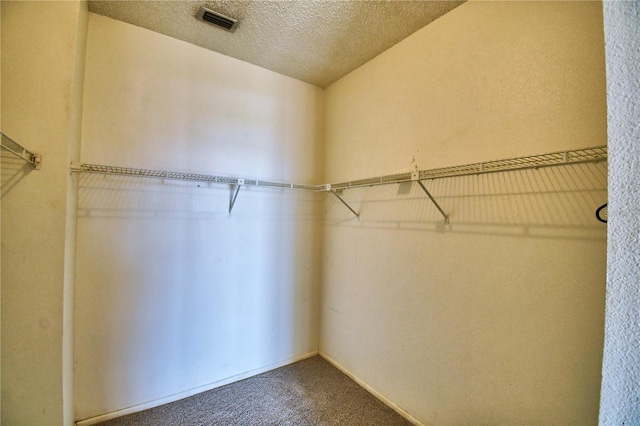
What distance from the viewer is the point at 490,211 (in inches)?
54.8

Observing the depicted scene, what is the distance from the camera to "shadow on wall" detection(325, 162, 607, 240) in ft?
3.60

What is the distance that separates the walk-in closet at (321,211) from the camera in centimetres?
113

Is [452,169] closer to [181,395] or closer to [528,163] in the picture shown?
[528,163]

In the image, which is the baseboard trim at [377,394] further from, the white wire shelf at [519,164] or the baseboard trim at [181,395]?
the white wire shelf at [519,164]

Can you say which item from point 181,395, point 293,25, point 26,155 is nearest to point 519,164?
point 293,25

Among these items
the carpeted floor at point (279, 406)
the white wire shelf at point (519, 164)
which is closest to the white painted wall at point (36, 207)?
the carpeted floor at point (279, 406)

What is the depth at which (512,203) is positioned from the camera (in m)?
1.32

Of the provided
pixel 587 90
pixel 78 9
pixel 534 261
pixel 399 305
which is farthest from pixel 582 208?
pixel 78 9

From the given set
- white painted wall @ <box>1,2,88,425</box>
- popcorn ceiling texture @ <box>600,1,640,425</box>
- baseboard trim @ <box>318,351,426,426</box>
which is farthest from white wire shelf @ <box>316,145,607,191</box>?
white painted wall @ <box>1,2,88,425</box>

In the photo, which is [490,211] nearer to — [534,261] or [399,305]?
[534,261]

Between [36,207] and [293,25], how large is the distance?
1.79 metres

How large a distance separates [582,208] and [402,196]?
3.01 ft

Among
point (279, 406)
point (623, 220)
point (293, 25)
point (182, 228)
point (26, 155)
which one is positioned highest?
point (293, 25)

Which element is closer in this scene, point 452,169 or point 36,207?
point 36,207
